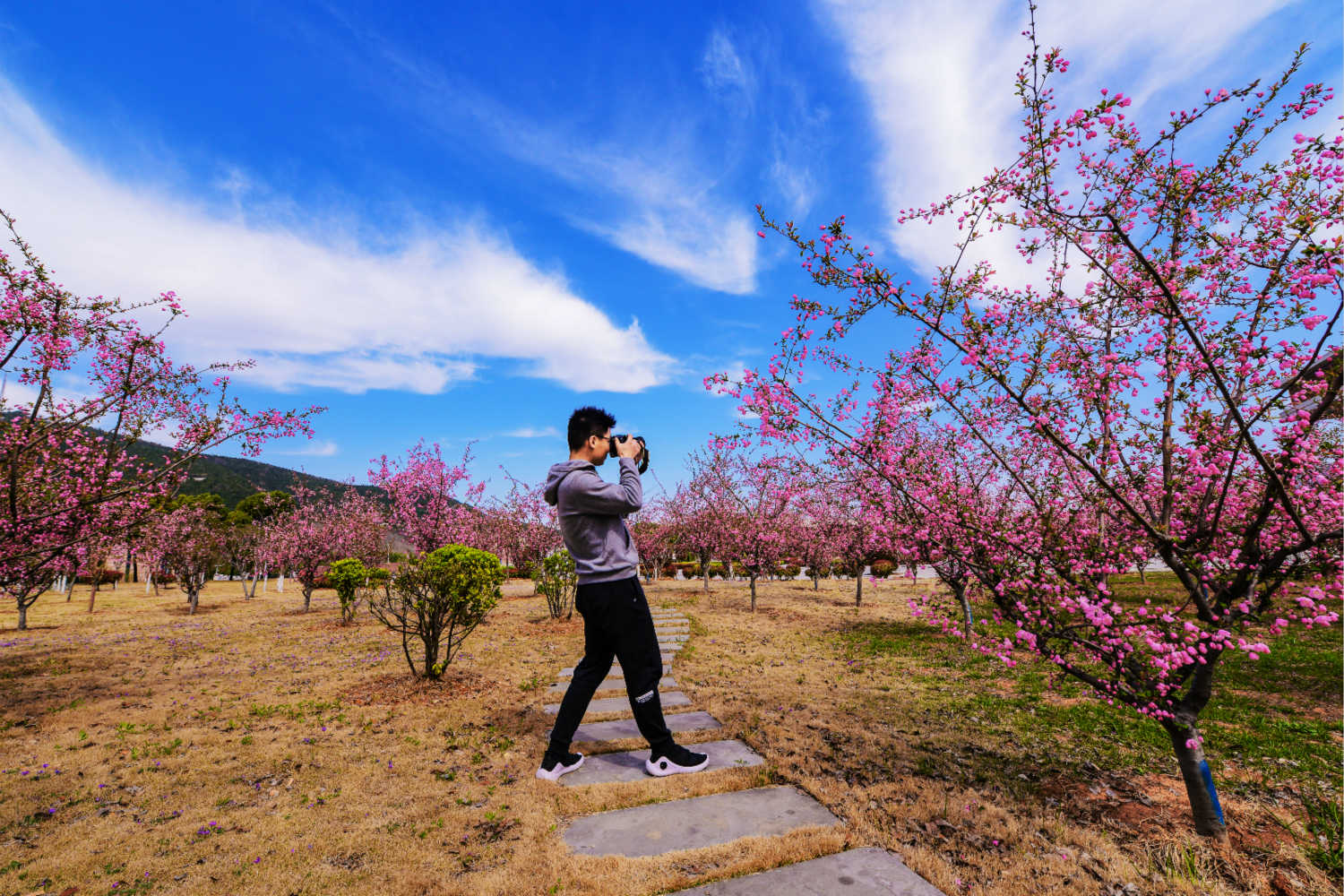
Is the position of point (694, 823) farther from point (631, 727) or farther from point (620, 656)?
point (631, 727)

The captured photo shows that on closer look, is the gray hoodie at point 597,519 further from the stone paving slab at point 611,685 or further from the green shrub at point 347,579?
the green shrub at point 347,579

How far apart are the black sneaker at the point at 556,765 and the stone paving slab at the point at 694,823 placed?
2.09ft

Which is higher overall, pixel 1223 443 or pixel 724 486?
pixel 724 486

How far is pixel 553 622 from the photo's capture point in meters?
12.8

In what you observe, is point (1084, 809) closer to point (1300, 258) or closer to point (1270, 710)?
point (1300, 258)

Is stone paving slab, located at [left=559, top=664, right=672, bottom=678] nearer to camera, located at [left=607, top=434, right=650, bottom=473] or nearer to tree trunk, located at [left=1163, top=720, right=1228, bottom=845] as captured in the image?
camera, located at [left=607, top=434, right=650, bottom=473]

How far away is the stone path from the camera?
2.59 metres

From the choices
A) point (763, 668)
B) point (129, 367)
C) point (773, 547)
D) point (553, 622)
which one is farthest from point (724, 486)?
point (129, 367)

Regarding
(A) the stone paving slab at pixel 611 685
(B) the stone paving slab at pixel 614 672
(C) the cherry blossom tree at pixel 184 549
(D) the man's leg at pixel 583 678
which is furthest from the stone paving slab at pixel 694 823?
(C) the cherry blossom tree at pixel 184 549

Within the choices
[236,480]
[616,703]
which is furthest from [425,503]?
[236,480]

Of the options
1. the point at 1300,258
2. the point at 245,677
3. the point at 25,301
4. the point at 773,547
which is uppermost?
the point at 25,301

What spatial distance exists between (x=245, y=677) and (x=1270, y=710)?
13.1 meters

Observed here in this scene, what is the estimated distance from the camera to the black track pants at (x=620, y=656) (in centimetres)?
378

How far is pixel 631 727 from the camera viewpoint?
5023mm
